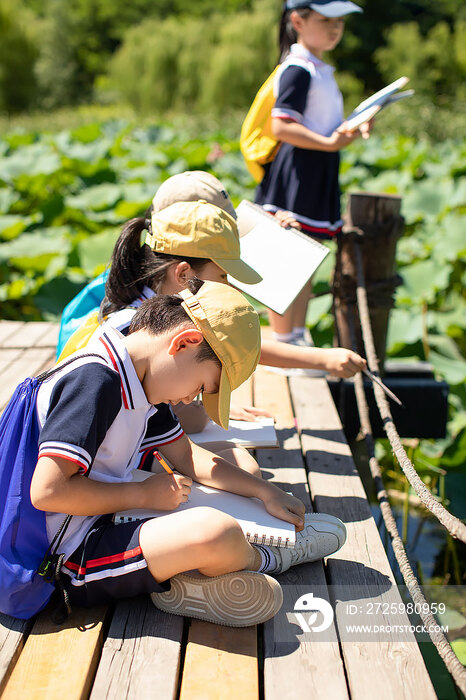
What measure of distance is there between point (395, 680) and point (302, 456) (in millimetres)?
1056

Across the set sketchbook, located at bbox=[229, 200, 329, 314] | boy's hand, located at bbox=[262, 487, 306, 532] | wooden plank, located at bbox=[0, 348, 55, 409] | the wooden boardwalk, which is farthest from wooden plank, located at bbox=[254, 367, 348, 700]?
wooden plank, located at bbox=[0, 348, 55, 409]

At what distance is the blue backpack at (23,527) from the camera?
156 cm

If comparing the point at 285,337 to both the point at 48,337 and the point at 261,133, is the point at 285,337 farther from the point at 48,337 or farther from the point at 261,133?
the point at 48,337

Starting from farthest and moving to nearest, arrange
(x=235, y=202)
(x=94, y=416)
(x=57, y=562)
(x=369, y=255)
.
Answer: (x=235, y=202) < (x=369, y=255) < (x=57, y=562) < (x=94, y=416)

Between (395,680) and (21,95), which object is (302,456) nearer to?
(395,680)

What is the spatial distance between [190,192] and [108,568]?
1130mm

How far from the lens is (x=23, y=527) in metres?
1.57

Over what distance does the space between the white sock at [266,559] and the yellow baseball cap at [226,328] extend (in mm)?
359

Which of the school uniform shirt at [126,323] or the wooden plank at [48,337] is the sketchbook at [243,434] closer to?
the school uniform shirt at [126,323]

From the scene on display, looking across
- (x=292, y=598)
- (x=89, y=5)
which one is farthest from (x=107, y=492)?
(x=89, y=5)

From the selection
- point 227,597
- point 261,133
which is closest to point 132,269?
point 227,597

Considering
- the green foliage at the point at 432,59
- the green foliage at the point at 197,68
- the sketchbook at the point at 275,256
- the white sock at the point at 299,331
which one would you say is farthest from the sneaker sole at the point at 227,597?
the green foliage at the point at 432,59

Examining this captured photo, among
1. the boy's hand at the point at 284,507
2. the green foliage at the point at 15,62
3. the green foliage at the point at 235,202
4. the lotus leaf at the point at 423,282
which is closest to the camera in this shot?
the boy's hand at the point at 284,507

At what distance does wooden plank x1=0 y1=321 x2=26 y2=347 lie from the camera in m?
3.47
